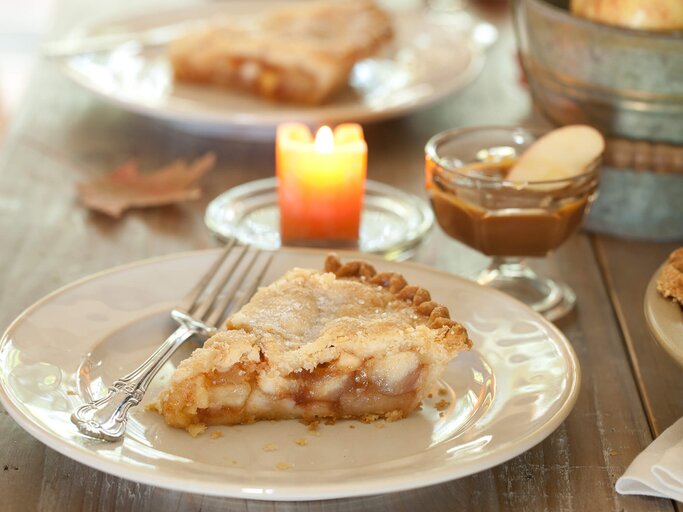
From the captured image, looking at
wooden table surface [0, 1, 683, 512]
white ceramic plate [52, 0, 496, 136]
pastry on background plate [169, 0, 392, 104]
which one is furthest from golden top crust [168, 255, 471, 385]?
pastry on background plate [169, 0, 392, 104]

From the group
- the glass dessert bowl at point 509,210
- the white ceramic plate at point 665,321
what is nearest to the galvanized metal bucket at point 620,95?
the glass dessert bowl at point 509,210

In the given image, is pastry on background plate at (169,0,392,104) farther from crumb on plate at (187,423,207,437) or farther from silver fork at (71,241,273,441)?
A: crumb on plate at (187,423,207,437)

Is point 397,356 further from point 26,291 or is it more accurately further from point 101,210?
point 101,210

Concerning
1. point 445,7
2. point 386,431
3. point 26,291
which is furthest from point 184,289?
point 445,7

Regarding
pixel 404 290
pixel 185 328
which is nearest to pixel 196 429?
pixel 185 328

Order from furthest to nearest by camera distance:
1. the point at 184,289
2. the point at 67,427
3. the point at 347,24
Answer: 1. the point at 347,24
2. the point at 184,289
3. the point at 67,427

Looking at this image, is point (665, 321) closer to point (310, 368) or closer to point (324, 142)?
point (310, 368)

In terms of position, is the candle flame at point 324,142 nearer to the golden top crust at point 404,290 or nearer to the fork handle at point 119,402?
the golden top crust at point 404,290
